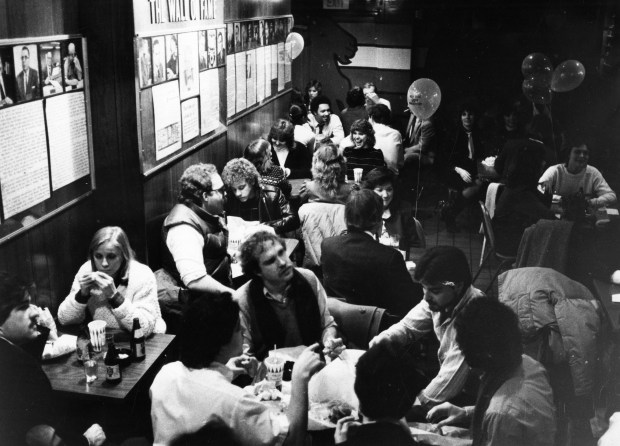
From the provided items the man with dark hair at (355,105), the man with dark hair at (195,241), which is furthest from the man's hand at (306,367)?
the man with dark hair at (355,105)

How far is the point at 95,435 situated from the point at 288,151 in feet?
13.4

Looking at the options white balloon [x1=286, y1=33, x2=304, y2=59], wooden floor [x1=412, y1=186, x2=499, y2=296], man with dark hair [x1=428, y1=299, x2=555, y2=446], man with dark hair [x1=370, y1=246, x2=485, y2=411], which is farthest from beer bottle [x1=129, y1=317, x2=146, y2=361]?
white balloon [x1=286, y1=33, x2=304, y2=59]

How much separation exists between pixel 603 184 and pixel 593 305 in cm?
267

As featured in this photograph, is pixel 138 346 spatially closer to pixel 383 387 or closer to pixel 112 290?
pixel 112 290

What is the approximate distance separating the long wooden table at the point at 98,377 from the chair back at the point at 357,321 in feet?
3.19

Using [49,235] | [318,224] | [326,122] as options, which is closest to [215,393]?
[49,235]

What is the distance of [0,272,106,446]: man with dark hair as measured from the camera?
2426mm

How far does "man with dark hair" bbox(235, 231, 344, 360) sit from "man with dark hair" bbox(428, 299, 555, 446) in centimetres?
103

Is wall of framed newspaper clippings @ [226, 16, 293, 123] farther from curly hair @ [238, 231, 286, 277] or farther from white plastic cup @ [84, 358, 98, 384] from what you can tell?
white plastic cup @ [84, 358, 98, 384]

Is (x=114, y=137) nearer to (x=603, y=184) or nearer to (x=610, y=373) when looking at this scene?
(x=610, y=373)

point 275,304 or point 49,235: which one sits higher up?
point 49,235

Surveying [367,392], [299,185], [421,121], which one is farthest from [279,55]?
[367,392]

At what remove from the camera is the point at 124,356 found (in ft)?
10.2

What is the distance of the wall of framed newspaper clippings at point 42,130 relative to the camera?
3.04 meters
